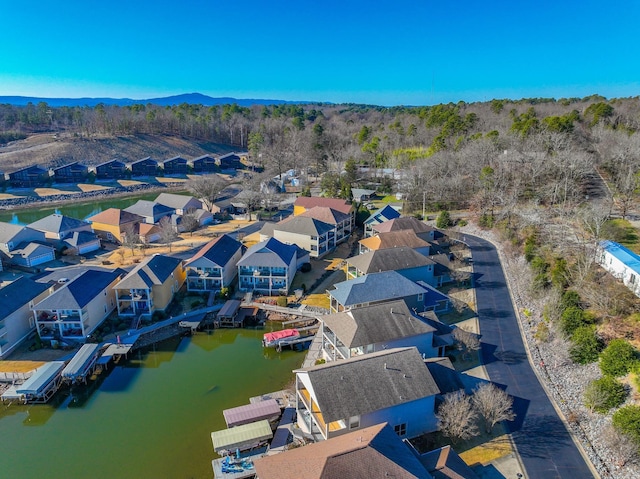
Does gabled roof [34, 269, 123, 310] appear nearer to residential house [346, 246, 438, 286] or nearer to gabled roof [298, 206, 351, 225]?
residential house [346, 246, 438, 286]

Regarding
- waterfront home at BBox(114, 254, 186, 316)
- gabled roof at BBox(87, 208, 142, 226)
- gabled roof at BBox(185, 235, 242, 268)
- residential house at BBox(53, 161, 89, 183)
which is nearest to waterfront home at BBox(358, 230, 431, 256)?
gabled roof at BBox(185, 235, 242, 268)

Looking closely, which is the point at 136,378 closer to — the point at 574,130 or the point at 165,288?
the point at 165,288

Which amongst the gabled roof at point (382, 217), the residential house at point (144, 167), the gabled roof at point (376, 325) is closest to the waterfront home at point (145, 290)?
the gabled roof at point (376, 325)

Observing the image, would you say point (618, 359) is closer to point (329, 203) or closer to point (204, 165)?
point (329, 203)

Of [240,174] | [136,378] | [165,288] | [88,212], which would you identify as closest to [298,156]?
[240,174]

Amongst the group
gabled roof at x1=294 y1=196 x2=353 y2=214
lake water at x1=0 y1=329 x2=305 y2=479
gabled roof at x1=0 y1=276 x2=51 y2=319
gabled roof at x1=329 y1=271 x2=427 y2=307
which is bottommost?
lake water at x1=0 y1=329 x2=305 y2=479

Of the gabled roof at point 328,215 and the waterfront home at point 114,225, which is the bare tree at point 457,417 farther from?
the waterfront home at point 114,225
